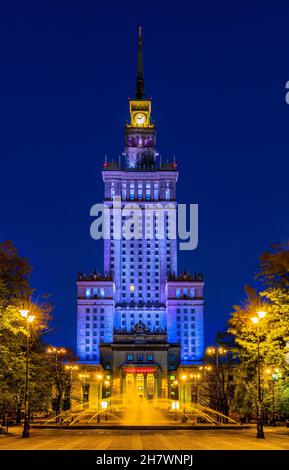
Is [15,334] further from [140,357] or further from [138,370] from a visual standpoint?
[140,357]

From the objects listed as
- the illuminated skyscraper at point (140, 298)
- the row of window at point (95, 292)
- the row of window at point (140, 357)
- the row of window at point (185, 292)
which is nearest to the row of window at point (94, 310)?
the illuminated skyscraper at point (140, 298)

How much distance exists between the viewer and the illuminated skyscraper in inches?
6767

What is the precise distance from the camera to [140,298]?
19038 centimetres

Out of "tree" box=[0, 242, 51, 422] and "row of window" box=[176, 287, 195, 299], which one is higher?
"row of window" box=[176, 287, 195, 299]

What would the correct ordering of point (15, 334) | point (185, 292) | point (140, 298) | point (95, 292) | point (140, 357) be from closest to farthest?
1. point (15, 334)
2. point (140, 357)
3. point (95, 292)
4. point (185, 292)
5. point (140, 298)

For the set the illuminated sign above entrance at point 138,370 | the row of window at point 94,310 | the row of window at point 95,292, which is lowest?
the illuminated sign above entrance at point 138,370

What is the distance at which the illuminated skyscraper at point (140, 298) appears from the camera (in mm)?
171875

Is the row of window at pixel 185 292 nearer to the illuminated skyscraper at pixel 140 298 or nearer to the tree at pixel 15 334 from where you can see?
the illuminated skyscraper at pixel 140 298

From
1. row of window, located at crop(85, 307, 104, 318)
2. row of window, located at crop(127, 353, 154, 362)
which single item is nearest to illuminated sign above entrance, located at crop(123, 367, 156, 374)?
row of window, located at crop(127, 353, 154, 362)

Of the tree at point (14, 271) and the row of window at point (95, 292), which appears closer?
the tree at point (14, 271)

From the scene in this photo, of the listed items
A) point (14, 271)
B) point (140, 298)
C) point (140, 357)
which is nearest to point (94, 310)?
point (140, 298)

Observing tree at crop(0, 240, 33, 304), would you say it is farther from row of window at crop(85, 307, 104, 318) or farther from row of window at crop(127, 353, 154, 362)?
row of window at crop(85, 307, 104, 318)
